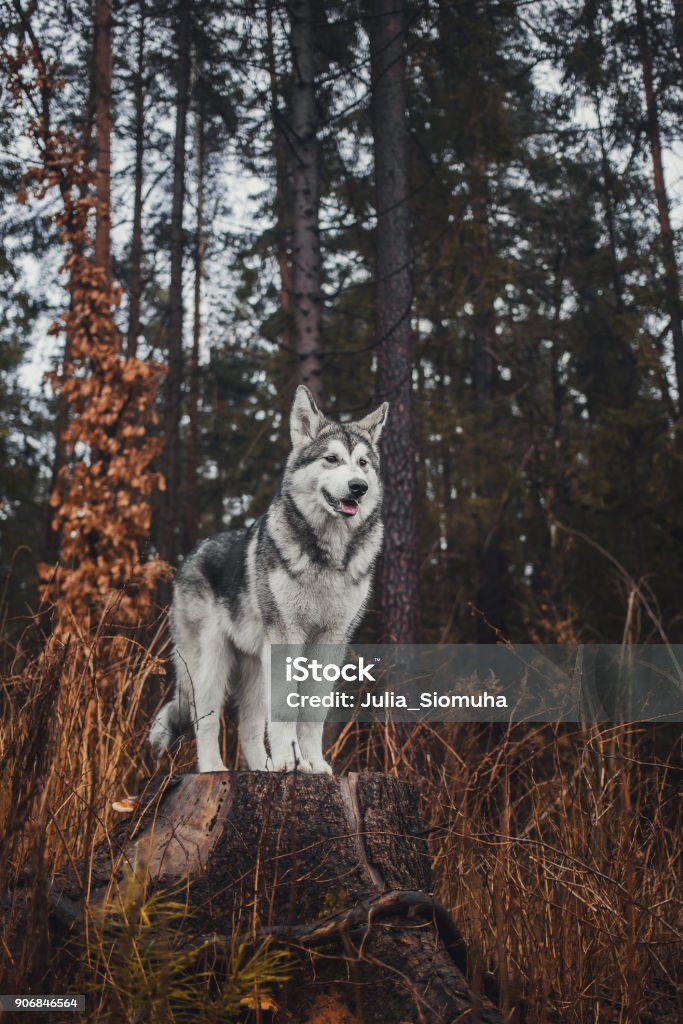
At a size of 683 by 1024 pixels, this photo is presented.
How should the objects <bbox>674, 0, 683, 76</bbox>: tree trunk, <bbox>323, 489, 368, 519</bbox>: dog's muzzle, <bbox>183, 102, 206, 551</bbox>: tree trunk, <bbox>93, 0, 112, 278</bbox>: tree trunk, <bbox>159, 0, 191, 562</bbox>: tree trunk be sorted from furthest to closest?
<bbox>183, 102, 206, 551</bbox>: tree trunk
<bbox>159, 0, 191, 562</bbox>: tree trunk
<bbox>93, 0, 112, 278</bbox>: tree trunk
<bbox>674, 0, 683, 76</bbox>: tree trunk
<bbox>323, 489, 368, 519</bbox>: dog's muzzle

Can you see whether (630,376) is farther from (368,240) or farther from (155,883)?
(155,883)

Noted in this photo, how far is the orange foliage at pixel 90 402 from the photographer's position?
23.5 feet

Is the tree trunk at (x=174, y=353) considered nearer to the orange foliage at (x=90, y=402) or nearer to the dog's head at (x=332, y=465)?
the orange foliage at (x=90, y=402)

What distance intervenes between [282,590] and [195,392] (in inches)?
539

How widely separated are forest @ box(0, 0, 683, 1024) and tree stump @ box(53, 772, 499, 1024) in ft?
0.55

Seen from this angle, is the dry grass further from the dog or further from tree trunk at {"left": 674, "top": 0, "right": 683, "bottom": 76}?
tree trunk at {"left": 674, "top": 0, "right": 683, "bottom": 76}

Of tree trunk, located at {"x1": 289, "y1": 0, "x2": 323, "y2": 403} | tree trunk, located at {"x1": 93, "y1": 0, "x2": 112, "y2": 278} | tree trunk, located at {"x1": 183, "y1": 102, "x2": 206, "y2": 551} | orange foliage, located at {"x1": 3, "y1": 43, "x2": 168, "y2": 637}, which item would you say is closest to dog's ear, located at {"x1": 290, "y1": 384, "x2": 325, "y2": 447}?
orange foliage, located at {"x1": 3, "y1": 43, "x2": 168, "y2": 637}

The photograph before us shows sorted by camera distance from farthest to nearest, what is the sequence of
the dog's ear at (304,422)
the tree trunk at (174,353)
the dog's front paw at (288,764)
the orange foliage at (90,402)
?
the tree trunk at (174,353) < the orange foliage at (90,402) < the dog's ear at (304,422) < the dog's front paw at (288,764)

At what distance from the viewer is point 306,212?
831 centimetres

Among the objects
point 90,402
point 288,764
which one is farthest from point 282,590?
point 90,402

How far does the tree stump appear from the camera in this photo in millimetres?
2566

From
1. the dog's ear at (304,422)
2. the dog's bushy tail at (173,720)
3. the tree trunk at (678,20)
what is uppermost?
the tree trunk at (678,20)

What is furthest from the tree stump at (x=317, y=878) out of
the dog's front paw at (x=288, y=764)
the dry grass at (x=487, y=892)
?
the dog's front paw at (x=288, y=764)

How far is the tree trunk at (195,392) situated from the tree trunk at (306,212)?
297 inches
